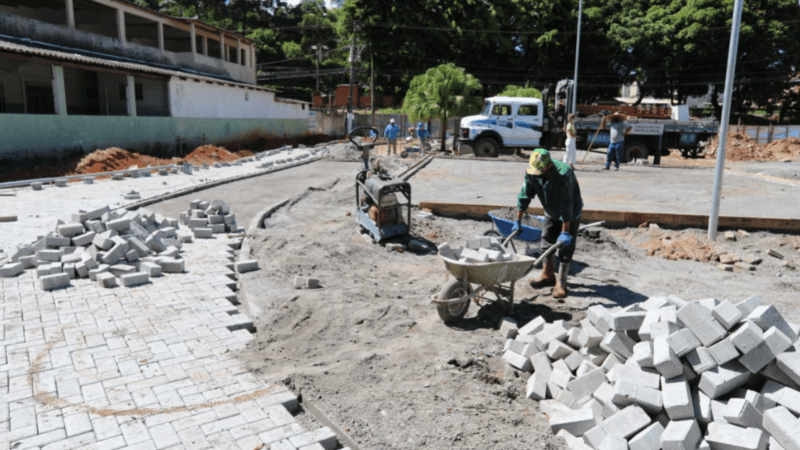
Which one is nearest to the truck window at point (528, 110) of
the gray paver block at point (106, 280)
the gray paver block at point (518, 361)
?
the gray paver block at point (106, 280)

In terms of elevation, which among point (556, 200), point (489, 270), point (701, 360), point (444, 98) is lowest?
point (701, 360)

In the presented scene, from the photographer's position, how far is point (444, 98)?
84.6 feet

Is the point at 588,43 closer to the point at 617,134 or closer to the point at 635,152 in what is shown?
the point at 635,152

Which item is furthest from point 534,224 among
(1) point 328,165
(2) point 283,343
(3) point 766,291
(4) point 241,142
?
Answer: (4) point 241,142

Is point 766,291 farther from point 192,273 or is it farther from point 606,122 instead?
point 606,122

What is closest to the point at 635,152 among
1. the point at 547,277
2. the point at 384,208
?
the point at 384,208

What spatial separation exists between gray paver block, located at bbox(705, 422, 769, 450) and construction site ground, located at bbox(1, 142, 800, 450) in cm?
86

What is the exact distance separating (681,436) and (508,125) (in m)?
18.8

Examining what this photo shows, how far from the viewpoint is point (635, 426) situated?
3348 millimetres

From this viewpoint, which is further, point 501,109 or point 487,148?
point 487,148

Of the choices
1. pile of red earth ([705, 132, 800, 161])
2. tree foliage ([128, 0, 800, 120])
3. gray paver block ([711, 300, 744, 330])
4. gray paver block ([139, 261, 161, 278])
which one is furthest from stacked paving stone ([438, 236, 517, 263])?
tree foliage ([128, 0, 800, 120])

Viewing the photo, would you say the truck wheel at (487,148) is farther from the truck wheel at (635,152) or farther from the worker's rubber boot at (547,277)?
the worker's rubber boot at (547,277)

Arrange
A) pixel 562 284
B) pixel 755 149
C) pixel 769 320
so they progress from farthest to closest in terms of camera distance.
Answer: pixel 755 149 → pixel 562 284 → pixel 769 320

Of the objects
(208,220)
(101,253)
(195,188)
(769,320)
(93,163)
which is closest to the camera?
(769,320)
